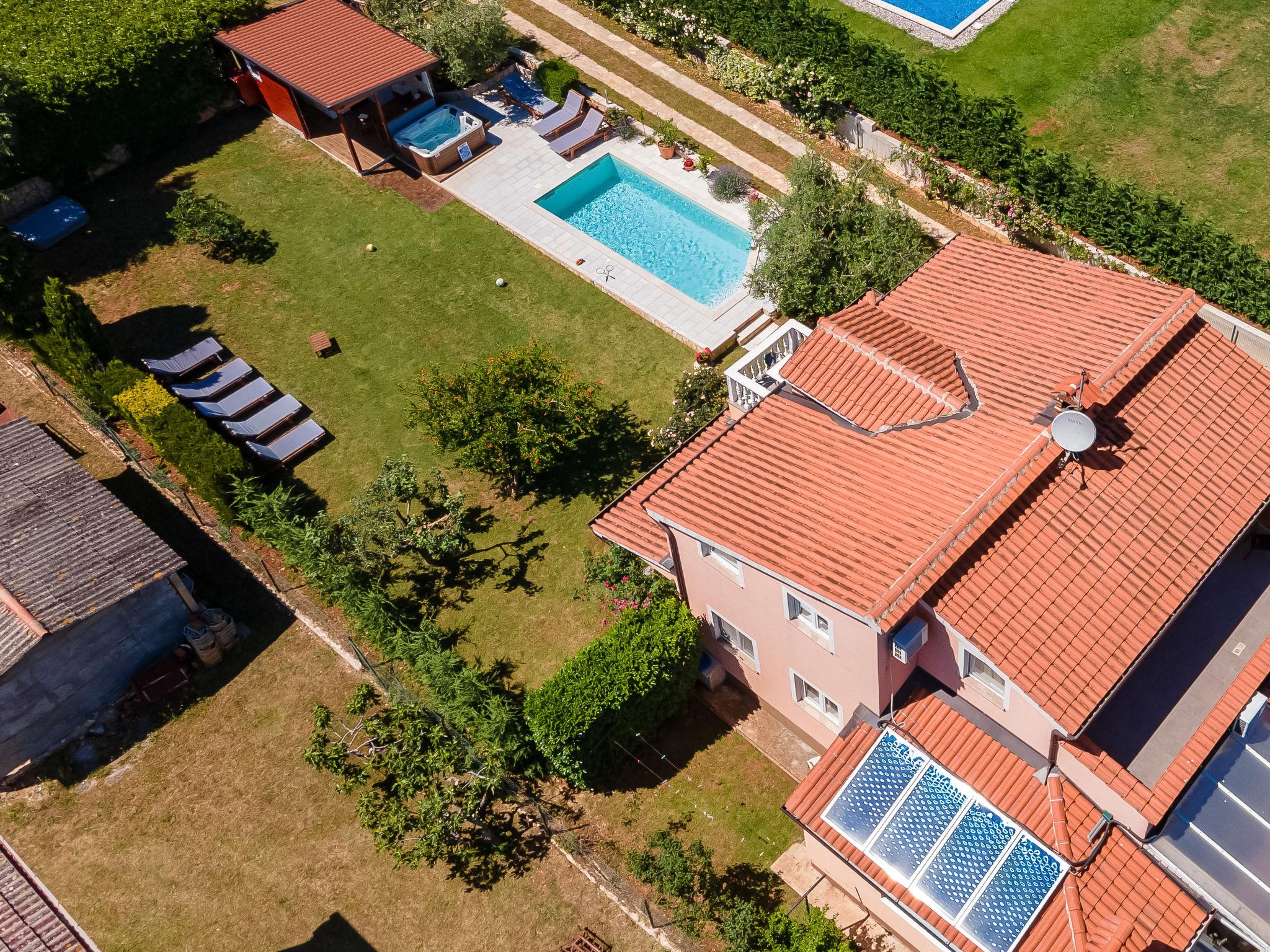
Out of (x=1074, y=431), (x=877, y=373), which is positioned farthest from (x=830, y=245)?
(x=1074, y=431)

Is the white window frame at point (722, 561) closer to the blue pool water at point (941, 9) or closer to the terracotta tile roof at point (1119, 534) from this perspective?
the terracotta tile roof at point (1119, 534)

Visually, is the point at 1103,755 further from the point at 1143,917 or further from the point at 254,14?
the point at 254,14

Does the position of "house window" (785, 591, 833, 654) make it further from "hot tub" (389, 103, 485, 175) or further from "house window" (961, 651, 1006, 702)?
"hot tub" (389, 103, 485, 175)

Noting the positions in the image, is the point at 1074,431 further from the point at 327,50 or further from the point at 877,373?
the point at 327,50

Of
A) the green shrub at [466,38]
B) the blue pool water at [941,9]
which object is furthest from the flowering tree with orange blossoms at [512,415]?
the blue pool water at [941,9]

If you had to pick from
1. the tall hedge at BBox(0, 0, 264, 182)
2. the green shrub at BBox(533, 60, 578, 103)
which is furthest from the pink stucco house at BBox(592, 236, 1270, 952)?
the tall hedge at BBox(0, 0, 264, 182)

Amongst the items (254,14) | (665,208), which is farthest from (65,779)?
(254,14)

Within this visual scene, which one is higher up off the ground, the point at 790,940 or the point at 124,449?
the point at 124,449
